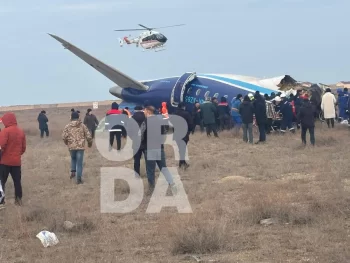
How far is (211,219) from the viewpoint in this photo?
10.5 m

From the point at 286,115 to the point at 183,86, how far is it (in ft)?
21.2

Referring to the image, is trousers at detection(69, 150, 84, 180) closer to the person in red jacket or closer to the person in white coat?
the person in red jacket

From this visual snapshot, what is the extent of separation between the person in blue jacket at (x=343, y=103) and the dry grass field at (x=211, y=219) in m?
8.53

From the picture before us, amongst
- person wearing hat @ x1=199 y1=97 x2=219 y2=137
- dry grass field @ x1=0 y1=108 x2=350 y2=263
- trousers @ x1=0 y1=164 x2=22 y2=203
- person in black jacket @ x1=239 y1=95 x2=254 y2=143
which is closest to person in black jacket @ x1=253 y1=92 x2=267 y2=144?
person in black jacket @ x1=239 y1=95 x2=254 y2=143

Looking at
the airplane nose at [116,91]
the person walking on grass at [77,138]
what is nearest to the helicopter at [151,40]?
the airplane nose at [116,91]

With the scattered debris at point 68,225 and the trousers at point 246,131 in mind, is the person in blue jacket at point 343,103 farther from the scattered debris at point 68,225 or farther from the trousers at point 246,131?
the scattered debris at point 68,225

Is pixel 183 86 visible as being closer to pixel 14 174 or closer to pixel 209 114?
pixel 209 114

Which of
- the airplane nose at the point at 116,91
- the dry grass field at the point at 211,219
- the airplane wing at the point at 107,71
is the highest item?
the airplane wing at the point at 107,71

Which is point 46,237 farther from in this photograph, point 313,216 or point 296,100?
point 296,100

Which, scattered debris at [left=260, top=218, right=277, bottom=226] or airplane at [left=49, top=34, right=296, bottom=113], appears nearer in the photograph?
scattered debris at [left=260, top=218, right=277, bottom=226]

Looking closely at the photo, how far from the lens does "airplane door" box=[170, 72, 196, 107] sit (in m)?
30.2

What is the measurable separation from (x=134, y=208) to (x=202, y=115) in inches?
512

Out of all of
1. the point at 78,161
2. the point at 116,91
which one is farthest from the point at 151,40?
the point at 78,161

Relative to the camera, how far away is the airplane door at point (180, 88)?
99.2 feet
